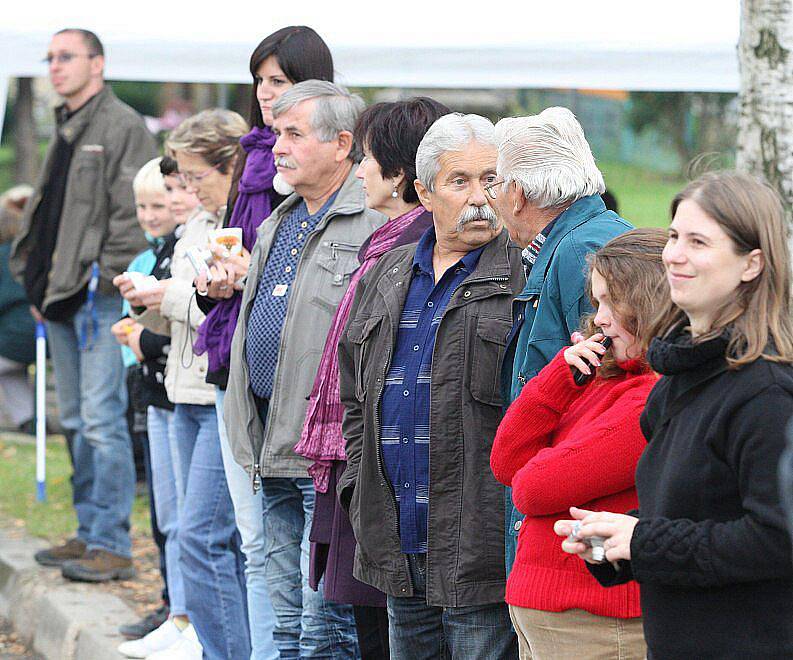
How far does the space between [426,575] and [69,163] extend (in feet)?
13.5

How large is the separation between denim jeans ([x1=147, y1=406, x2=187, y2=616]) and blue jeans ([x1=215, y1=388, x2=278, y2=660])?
83 cm

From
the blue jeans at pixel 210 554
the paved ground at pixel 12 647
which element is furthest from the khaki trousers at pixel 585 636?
the paved ground at pixel 12 647

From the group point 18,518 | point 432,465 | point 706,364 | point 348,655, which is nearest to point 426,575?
point 432,465

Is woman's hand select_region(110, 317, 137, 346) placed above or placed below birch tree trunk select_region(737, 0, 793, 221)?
below

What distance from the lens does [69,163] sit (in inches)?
262

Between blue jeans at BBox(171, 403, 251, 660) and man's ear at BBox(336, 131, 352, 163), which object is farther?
blue jeans at BBox(171, 403, 251, 660)

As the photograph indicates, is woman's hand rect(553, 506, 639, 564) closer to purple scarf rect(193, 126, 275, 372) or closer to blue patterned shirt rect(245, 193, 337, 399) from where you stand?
blue patterned shirt rect(245, 193, 337, 399)

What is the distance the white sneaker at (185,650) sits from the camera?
16.4 feet

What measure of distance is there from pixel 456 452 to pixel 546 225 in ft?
1.98

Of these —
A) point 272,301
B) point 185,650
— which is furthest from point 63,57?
point 185,650

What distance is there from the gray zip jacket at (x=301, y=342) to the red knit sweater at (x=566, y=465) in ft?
4.04

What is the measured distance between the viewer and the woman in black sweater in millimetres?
2205

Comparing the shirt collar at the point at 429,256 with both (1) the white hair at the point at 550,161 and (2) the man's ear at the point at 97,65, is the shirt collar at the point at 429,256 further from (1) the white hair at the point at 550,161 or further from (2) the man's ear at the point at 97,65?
(2) the man's ear at the point at 97,65

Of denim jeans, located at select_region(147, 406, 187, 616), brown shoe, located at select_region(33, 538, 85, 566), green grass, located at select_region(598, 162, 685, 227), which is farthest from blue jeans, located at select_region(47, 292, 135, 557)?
green grass, located at select_region(598, 162, 685, 227)
